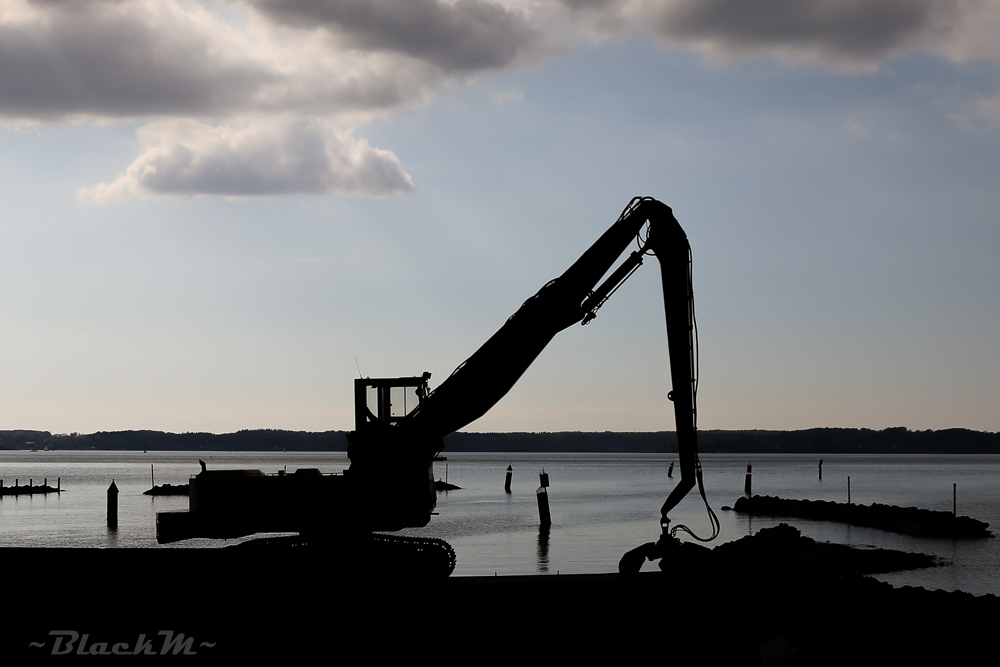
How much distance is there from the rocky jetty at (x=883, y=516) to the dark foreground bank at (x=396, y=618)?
113 ft

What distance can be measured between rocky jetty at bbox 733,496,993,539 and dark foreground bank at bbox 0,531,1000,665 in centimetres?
3446

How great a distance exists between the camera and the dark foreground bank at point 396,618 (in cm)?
1474

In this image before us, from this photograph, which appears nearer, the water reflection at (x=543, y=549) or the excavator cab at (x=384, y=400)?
the excavator cab at (x=384, y=400)

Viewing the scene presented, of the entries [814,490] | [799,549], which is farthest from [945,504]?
[799,549]

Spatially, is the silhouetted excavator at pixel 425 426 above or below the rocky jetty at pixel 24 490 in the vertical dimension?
above

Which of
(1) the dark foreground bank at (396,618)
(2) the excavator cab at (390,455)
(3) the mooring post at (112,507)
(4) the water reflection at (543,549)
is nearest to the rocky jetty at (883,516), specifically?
(4) the water reflection at (543,549)

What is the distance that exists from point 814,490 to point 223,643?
96.3 metres

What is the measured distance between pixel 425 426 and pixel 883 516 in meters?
45.9

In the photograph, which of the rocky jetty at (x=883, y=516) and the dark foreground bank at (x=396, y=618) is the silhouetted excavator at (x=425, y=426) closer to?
the dark foreground bank at (x=396, y=618)

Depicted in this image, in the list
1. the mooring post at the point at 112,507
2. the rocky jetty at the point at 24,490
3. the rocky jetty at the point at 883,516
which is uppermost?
the mooring post at the point at 112,507

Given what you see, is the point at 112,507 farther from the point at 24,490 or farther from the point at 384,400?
the point at 384,400

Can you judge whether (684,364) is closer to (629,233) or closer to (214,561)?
(629,233)

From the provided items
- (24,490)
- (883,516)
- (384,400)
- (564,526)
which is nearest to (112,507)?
(564,526)

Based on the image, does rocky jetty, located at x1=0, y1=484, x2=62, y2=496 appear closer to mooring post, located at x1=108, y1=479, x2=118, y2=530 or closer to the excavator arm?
mooring post, located at x1=108, y1=479, x2=118, y2=530
